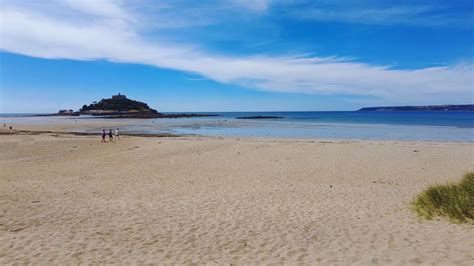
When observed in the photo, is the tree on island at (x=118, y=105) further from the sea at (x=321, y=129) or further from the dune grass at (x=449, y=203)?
the dune grass at (x=449, y=203)

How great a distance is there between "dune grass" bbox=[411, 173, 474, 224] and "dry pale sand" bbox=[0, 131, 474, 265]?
0.39m

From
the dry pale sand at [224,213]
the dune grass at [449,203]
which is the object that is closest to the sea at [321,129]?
the dry pale sand at [224,213]

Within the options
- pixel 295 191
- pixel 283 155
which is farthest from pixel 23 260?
pixel 283 155

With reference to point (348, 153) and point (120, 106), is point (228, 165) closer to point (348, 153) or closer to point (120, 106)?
point (348, 153)

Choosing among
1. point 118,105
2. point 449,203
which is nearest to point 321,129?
point 449,203

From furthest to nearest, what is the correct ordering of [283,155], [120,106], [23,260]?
[120,106] → [283,155] → [23,260]

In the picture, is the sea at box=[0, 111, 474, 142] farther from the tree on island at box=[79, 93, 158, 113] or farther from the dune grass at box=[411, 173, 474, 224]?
the tree on island at box=[79, 93, 158, 113]

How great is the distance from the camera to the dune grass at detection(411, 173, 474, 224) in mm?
8766

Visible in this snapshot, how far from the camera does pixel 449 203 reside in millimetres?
9344

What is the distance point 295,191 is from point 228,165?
6615 mm

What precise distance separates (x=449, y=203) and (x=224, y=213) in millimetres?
5288

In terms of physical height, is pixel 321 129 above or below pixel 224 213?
above

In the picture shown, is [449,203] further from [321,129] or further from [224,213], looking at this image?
[321,129]

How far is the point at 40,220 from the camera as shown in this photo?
897 centimetres
